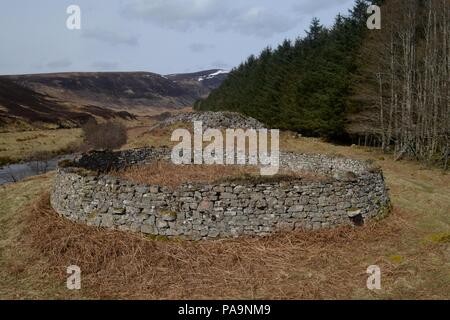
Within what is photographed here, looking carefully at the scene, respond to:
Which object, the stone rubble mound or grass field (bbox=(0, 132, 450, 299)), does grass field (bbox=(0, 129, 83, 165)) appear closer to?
the stone rubble mound

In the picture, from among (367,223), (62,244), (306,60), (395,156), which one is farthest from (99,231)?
(306,60)

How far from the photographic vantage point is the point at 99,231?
39.3ft

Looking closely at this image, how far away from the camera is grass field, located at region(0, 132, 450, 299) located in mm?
9797

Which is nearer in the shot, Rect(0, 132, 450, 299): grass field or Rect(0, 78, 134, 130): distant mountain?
Rect(0, 132, 450, 299): grass field

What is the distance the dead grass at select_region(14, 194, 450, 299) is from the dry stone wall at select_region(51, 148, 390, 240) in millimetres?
390

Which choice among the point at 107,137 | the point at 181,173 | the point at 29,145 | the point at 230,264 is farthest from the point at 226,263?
the point at 29,145

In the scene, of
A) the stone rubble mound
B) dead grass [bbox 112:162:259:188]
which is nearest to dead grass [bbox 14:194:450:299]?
dead grass [bbox 112:162:259:188]

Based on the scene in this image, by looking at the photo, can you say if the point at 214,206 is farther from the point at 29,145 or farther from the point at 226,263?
Answer: the point at 29,145

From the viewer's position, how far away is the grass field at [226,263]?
9.80 meters

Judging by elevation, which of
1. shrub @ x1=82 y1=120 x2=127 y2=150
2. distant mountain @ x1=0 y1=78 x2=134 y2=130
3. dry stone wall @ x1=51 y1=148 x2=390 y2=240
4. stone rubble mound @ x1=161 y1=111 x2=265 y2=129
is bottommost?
dry stone wall @ x1=51 y1=148 x2=390 y2=240

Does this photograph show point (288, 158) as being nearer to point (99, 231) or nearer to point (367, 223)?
point (367, 223)

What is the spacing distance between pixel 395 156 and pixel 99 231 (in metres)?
22.4

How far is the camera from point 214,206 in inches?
468

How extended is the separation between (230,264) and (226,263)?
11cm
